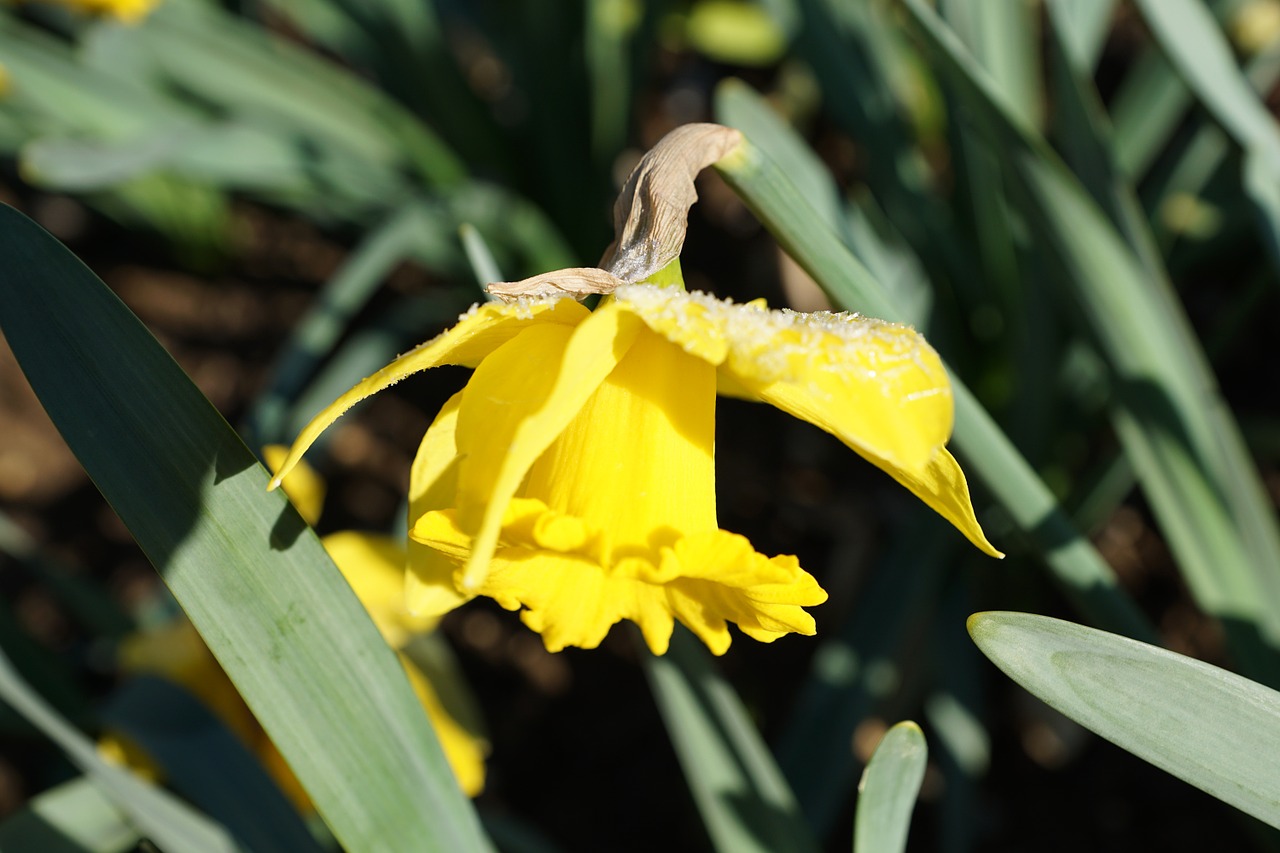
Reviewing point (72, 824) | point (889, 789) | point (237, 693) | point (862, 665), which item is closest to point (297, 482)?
point (237, 693)

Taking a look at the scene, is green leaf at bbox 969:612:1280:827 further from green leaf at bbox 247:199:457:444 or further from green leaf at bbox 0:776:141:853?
green leaf at bbox 247:199:457:444

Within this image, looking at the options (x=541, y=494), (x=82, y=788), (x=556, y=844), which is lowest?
(x=556, y=844)

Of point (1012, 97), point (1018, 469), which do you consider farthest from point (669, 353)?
point (1012, 97)

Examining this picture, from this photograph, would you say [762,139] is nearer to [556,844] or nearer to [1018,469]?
[1018,469]

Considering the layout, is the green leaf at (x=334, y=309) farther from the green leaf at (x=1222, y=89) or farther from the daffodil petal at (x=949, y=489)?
the green leaf at (x=1222, y=89)

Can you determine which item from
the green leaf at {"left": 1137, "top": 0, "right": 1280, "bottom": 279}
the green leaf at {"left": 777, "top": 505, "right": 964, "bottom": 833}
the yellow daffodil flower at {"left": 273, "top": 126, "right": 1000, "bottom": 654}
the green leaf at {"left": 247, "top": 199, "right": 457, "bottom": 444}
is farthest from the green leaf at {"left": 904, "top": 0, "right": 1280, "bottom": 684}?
the green leaf at {"left": 247, "top": 199, "right": 457, "bottom": 444}

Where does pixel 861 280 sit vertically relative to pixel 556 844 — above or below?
above
